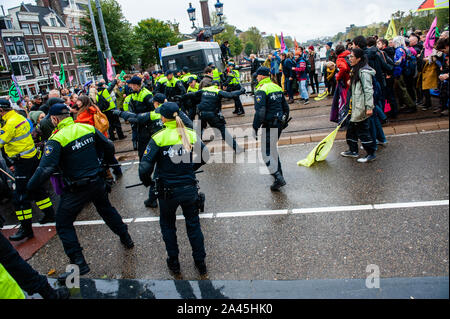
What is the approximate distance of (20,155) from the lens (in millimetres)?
5047

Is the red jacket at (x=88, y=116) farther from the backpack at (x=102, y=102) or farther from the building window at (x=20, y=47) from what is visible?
the building window at (x=20, y=47)

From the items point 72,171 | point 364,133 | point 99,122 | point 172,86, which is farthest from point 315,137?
point 72,171

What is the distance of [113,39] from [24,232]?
119 feet

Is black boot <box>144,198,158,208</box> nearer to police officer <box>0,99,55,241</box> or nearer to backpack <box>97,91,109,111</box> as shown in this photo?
police officer <box>0,99,55,241</box>

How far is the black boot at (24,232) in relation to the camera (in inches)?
200

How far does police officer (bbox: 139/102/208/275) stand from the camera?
340 cm

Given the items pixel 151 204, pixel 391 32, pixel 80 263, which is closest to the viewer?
pixel 80 263

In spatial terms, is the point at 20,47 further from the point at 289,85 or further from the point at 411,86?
the point at 411,86

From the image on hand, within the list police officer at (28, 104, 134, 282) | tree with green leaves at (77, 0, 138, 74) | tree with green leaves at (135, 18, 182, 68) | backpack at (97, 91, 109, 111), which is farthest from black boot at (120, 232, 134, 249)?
tree with green leaves at (135, 18, 182, 68)

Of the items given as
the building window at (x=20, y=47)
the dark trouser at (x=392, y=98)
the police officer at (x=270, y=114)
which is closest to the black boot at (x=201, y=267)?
the police officer at (x=270, y=114)

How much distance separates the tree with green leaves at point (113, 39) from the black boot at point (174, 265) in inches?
1464
